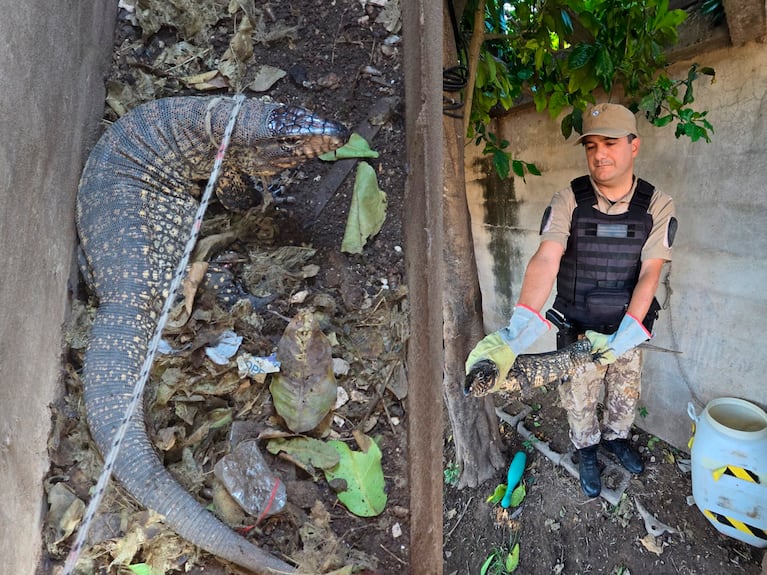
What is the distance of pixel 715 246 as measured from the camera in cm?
263

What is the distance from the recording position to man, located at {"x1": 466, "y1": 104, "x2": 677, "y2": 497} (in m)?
1.87

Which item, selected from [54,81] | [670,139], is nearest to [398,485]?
[54,81]

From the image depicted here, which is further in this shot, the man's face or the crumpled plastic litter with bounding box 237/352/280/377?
the man's face

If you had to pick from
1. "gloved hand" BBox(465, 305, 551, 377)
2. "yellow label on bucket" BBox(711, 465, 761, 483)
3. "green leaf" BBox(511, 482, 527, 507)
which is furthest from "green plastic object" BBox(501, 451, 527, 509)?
"gloved hand" BBox(465, 305, 551, 377)

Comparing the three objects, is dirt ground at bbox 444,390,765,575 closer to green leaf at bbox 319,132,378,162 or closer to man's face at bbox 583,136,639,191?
man's face at bbox 583,136,639,191

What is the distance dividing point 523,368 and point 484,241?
9.95ft

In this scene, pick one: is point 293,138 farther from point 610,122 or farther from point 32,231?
point 610,122

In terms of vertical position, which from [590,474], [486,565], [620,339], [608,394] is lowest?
[486,565]

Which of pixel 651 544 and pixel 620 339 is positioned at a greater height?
pixel 620 339

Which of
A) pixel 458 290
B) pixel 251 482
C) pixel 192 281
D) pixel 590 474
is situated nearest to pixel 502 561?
pixel 590 474

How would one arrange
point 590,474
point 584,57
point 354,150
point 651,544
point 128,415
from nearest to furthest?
point 128,415
point 354,150
point 584,57
point 651,544
point 590,474

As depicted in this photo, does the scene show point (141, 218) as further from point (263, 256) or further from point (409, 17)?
point (409, 17)

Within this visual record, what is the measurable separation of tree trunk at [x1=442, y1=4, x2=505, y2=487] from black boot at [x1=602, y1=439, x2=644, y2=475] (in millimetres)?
785

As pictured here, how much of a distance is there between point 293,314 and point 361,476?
61 cm
